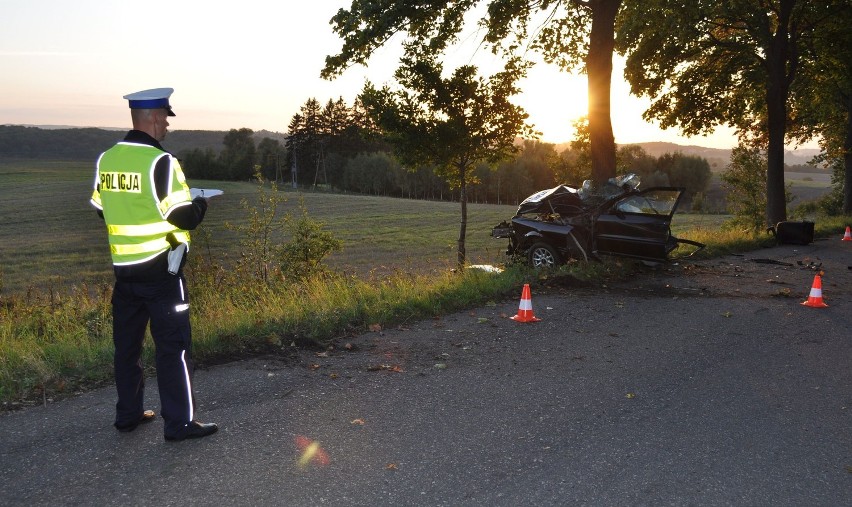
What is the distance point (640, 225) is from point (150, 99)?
30.9ft

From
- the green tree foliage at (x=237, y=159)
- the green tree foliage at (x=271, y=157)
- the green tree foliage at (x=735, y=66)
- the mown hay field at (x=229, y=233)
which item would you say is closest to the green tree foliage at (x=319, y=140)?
the green tree foliage at (x=271, y=157)

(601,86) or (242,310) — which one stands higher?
(601,86)

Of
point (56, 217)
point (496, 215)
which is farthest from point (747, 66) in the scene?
point (56, 217)

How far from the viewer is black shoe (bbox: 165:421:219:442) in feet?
A: 13.5

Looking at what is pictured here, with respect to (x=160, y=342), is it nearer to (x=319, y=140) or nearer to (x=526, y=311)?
(x=526, y=311)

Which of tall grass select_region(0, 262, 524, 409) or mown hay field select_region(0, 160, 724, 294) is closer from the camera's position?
tall grass select_region(0, 262, 524, 409)

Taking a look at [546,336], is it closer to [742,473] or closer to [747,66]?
[742,473]

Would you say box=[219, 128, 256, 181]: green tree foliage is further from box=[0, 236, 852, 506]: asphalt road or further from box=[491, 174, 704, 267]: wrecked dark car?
box=[0, 236, 852, 506]: asphalt road

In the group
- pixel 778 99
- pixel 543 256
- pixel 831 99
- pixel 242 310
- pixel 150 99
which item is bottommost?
pixel 242 310

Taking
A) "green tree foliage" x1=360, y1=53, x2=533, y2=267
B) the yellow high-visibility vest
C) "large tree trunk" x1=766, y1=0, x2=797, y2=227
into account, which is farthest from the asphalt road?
"large tree trunk" x1=766, y1=0, x2=797, y2=227

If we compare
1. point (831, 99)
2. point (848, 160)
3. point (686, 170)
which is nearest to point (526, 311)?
point (831, 99)

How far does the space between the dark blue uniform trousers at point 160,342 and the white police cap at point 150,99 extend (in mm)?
1112

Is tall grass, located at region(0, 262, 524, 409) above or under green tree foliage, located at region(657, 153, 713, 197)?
under

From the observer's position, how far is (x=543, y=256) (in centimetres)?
1225
